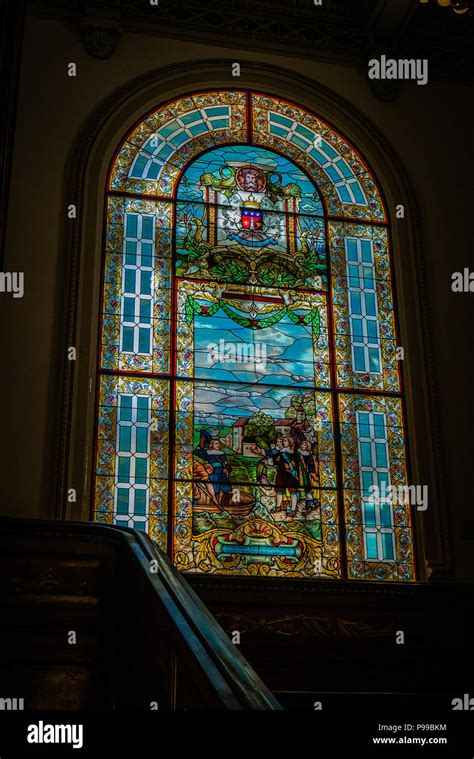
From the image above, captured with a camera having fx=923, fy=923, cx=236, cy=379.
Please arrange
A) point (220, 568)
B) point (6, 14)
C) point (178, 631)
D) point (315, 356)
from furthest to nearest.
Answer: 1. point (315, 356)
2. point (220, 568)
3. point (6, 14)
4. point (178, 631)

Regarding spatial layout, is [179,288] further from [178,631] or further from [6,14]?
[178,631]

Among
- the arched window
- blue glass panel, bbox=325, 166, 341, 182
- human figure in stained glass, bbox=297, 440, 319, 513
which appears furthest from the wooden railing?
blue glass panel, bbox=325, 166, 341, 182

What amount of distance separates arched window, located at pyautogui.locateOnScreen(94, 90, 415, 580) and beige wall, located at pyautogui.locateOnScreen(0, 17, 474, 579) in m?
0.44

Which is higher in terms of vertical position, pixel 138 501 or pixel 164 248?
pixel 164 248

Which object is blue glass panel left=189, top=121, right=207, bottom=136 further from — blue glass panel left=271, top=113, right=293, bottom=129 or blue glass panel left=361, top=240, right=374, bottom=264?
blue glass panel left=361, top=240, right=374, bottom=264

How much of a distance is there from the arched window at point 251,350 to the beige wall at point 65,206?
440 mm

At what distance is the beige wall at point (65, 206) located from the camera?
300 inches

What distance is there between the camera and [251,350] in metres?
8.42

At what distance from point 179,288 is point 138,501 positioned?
2.07 m

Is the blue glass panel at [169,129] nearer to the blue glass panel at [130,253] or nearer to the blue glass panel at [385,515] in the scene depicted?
the blue glass panel at [130,253]

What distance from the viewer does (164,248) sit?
865 centimetres

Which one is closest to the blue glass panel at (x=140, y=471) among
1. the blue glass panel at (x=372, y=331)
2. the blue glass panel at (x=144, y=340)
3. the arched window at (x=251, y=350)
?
the arched window at (x=251, y=350)

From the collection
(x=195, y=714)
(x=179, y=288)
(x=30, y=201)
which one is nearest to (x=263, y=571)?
(x=179, y=288)

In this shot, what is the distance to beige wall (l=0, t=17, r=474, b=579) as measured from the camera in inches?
300
